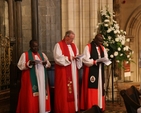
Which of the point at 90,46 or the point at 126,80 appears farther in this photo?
the point at 126,80

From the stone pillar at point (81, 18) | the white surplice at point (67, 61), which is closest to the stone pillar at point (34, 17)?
the stone pillar at point (81, 18)

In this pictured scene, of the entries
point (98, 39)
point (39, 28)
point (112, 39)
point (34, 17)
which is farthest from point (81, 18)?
point (98, 39)

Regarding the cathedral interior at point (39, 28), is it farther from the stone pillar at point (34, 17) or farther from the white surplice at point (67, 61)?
the white surplice at point (67, 61)

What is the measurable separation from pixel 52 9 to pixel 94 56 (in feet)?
6.89

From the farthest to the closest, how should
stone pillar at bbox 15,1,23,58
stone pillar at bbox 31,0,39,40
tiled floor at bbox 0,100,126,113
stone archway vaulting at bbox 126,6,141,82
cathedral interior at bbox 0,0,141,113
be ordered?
stone archway vaulting at bbox 126,6,141,82 < stone pillar at bbox 31,0,39,40 < stone pillar at bbox 15,1,23,58 < cathedral interior at bbox 0,0,141,113 < tiled floor at bbox 0,100,126,113

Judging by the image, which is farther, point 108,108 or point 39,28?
point 39,28

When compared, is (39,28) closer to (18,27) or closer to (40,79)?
(18,27)

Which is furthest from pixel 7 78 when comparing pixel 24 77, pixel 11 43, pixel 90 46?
pixel 90 46

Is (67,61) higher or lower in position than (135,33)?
lower

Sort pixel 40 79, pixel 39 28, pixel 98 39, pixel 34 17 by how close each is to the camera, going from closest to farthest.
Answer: pixel 40 79
pixel 98 39
pixel 34 17
pixel 39 28

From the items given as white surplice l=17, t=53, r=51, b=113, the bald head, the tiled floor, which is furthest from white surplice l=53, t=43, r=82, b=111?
the tiled floor

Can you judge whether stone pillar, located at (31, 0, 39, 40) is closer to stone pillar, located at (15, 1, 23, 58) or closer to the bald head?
stone pillar, located at (15, 1, 23, 58)

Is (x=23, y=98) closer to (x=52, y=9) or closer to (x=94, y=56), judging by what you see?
(x=94, y=56)

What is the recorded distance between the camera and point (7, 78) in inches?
265
